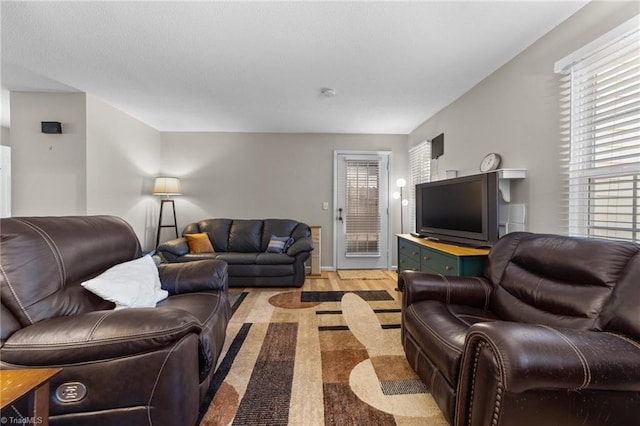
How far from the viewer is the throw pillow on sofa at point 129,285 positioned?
1.49 metres

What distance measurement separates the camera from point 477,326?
114 centimetres


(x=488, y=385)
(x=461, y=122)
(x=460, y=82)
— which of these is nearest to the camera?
(x=488, y=385)

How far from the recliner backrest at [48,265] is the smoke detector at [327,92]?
7.93ft

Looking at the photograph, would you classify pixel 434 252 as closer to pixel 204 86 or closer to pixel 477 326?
pixel 477 326

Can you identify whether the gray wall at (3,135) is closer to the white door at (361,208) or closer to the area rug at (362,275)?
the white door at (361,208)

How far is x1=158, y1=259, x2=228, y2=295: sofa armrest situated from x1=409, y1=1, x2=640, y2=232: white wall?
2504 millimetres

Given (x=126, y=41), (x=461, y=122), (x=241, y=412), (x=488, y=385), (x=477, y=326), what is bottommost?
(x=241, y=412)

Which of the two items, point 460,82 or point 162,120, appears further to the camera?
point 162,120

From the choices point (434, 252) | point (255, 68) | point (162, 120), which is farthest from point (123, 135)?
point (434, 252)

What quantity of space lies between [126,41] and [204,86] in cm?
86

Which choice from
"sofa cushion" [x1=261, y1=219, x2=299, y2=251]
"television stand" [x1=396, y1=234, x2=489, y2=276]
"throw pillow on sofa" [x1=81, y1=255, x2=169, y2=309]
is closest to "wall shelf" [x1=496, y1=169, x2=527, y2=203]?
"television stand" [x1=396, y1=234, x2=489, y2=276]

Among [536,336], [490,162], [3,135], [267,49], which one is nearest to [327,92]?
[267,49]

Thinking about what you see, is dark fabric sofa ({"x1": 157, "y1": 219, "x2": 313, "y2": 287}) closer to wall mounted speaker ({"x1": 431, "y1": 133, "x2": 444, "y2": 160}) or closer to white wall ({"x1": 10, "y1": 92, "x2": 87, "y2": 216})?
white wall ({"x1": 10, "y1": 92, "x2": 87, "y2": 216})

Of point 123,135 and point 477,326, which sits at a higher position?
point 123,135
